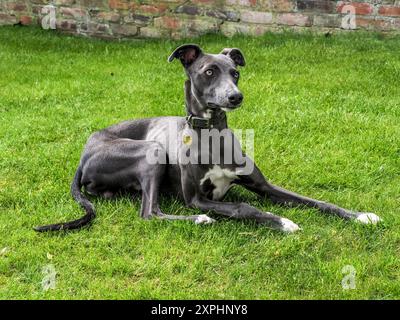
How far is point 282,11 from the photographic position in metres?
8.48

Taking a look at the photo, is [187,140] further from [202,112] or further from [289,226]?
[289,226]

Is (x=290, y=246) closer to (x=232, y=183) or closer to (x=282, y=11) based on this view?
(x=232, y=183)

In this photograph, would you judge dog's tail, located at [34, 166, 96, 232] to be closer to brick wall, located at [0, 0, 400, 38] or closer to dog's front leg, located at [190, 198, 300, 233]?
dog's front leg, located at [190, 198, 300, 233]

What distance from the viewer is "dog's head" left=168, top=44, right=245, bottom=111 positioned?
13.2ft

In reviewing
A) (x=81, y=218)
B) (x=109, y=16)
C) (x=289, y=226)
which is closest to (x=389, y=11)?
(x=109, y=16)

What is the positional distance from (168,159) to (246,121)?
Answer: 173 centimetres

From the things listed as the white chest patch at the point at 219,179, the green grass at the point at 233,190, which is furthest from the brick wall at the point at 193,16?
the white chest patch at the point at 219,179

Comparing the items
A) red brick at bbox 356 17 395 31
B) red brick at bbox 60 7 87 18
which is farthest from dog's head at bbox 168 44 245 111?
red brick at bbox 60 7 87 18

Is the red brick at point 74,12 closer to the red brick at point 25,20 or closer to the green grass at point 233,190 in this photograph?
the green grass at point 233,190

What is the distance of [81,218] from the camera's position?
4.22 m

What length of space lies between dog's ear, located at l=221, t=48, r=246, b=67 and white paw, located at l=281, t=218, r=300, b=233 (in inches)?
51.0

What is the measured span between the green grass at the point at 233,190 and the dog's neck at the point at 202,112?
0.67 metres

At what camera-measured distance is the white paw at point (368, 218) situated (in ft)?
13.3
